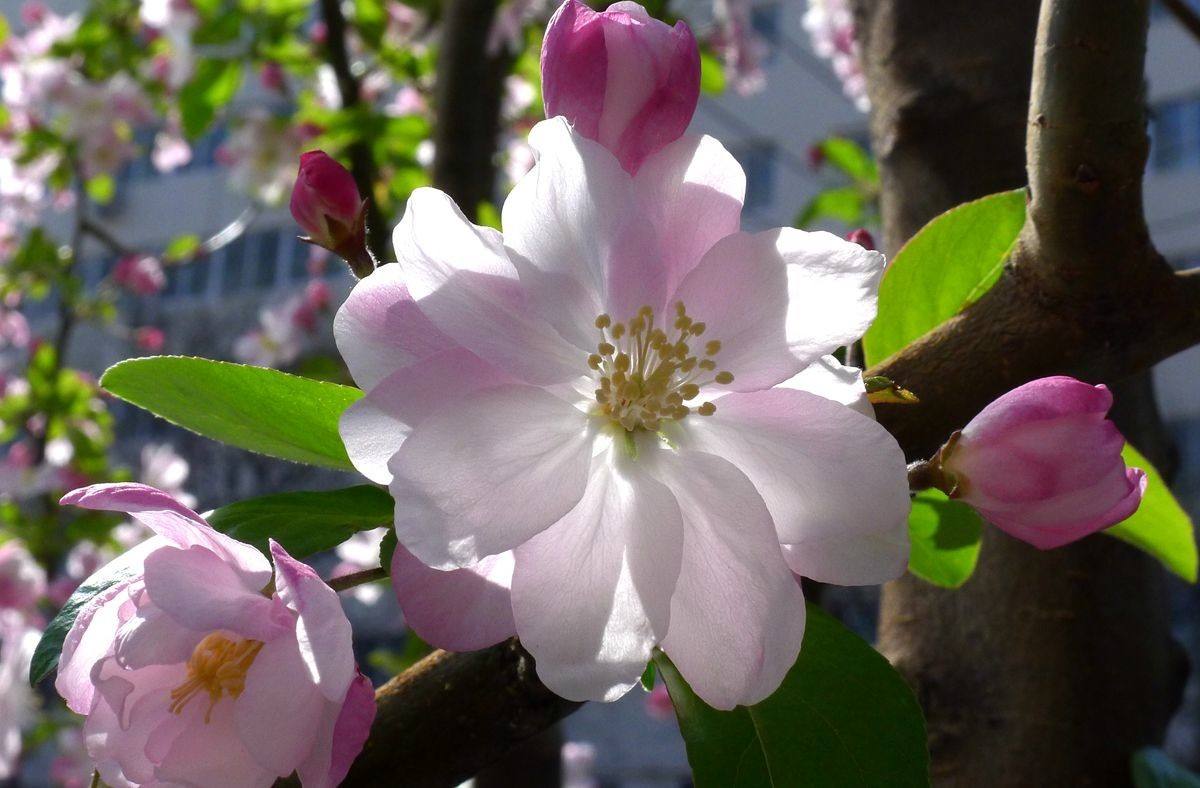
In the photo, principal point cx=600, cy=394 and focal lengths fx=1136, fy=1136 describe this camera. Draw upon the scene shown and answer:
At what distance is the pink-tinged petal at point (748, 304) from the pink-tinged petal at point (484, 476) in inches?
2.6

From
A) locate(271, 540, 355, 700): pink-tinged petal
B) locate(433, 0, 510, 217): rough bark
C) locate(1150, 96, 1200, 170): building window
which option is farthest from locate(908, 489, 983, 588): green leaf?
locate(1150, 96, 1200, 170): building window

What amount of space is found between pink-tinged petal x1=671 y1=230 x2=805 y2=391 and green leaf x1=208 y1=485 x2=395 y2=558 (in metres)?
0.16

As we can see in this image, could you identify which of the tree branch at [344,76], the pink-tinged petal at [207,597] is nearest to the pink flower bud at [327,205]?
the pink-tinged petal at [207,597]

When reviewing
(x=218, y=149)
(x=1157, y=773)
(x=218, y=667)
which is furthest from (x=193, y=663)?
(x=218, y=149)

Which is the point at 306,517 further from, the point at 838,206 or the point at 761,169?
the point at 761,169

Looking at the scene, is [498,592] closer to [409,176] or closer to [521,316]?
[521,316]

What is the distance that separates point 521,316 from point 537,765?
1006 millimetres

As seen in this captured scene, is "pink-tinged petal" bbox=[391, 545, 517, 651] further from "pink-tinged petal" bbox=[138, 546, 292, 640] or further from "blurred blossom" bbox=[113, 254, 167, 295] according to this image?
"blurred blossom" bbox=[113, 254, 167, 295]

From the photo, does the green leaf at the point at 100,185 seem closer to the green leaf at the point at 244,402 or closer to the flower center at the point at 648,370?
the green leaf at the point at 244,402

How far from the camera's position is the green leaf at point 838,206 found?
2292 millimetres

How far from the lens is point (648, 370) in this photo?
43 centimetres

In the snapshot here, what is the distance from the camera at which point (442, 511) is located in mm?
357

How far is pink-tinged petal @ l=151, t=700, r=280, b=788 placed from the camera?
1.24 ft

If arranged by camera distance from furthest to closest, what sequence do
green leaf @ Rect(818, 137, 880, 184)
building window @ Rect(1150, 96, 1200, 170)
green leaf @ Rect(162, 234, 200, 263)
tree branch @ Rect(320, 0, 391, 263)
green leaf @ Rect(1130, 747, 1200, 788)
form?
building window @ Rect(1150, 96, 1200, 170)
green leaf @ Rect(162, 234, 200, 263)
green leaf @ Rect(818, 137, 880, 184)
tree branch @ Rect(320, 0, 391, 263)
green leaf @ Rect(1130, 747, 1200, 788)
